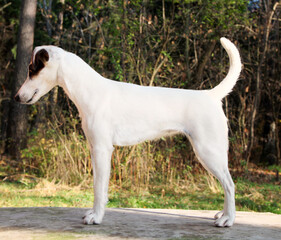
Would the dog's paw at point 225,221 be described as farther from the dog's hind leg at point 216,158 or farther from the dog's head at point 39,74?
the dog's head at point 39,74

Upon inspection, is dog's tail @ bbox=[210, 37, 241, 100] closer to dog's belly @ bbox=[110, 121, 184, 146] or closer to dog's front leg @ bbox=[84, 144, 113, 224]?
dog's belly @ bbox=[110, 121, 184, 146]

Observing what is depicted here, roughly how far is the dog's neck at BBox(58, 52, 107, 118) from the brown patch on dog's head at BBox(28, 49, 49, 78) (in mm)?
143

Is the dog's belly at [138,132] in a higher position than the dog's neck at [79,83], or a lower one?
lower

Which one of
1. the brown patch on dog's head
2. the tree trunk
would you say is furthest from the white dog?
the tree trunk

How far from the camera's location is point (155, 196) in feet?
20.2

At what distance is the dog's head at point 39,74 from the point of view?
299cm

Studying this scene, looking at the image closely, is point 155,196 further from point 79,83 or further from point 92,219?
point 79,83

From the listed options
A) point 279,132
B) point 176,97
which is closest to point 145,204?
point 176,97

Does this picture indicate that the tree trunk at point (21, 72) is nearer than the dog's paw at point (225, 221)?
No

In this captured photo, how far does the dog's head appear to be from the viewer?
118 inches

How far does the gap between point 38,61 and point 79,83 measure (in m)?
0.38

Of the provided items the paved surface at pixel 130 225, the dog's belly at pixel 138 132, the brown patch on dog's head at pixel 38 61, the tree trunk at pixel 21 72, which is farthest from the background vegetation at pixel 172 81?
the brown patch on dog's head at pixel 38 61

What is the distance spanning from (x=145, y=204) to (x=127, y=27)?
3.48 metres

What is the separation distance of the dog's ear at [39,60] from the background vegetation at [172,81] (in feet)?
11.9
